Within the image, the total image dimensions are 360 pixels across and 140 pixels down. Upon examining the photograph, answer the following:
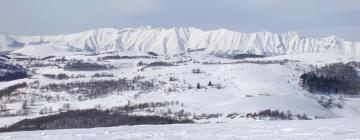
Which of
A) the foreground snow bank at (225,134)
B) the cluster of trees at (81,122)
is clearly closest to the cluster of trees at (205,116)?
the cluster of trees at (81,122)

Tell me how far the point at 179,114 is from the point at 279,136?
434 ft

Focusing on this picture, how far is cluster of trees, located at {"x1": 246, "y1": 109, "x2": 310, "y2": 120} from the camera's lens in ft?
518

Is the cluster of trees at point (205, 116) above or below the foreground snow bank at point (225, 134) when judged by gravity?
below

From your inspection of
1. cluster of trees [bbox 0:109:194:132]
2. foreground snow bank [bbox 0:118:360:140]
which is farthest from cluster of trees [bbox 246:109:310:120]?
foreground snow bank [bbox 0:118:360:140]

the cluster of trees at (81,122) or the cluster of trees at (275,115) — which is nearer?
the cluster of trees at (81,122)

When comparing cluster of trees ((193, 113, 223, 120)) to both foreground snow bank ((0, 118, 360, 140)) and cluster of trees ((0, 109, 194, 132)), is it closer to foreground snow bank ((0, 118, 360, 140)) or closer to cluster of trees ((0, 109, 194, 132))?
cluster of trees ((0, 109, 194, 132))

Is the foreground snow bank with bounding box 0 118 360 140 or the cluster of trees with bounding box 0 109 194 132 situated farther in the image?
the cluster of trees with bounding box 0 109 194 132

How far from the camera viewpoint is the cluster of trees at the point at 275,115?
158000mm

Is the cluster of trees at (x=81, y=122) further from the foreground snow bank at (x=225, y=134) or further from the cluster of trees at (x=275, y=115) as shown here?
the foreground snow bank at (x=225, y=134)

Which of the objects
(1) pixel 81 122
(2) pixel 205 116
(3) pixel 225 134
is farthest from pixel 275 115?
(3) pixel 225 134

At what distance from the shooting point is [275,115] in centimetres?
16400

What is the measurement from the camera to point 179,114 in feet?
578

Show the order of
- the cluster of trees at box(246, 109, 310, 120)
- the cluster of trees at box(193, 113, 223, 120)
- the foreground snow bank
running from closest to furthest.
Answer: the foreground snow bank → the cluster of trees at box(246, 109, 310, 120) → the cluster of trees at box(193, 113, 223, 120)

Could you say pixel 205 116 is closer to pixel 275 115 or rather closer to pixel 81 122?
pixel 275 115
